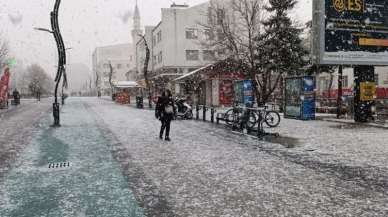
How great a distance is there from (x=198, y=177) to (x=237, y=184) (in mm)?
920

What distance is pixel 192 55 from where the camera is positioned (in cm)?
5847

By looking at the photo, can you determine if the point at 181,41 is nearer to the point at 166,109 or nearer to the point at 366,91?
the point at 366,91

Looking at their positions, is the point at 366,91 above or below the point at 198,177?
above

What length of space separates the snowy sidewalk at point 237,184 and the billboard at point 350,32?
22.3ft

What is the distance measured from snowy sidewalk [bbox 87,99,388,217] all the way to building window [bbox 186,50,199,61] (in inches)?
1822

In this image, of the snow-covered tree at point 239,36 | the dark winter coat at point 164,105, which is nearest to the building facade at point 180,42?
the snow-covered tree at point 239,36

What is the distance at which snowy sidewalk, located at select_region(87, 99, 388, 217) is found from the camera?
19.6 ft

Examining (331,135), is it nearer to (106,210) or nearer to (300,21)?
(106,210)

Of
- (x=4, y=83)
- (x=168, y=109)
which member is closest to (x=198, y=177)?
(x=168, y=109)

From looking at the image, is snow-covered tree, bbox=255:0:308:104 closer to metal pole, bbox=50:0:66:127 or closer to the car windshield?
the car windshield

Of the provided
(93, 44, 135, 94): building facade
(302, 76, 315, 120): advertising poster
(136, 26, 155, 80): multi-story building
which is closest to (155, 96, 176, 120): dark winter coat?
(302, 76, 315, 120): advertising poster

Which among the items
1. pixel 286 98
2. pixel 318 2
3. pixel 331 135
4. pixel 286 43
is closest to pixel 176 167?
pixel 331 135

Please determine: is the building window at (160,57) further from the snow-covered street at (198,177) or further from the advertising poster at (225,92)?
the snow-covered street at (198,177)

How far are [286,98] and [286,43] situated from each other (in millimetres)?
8413
